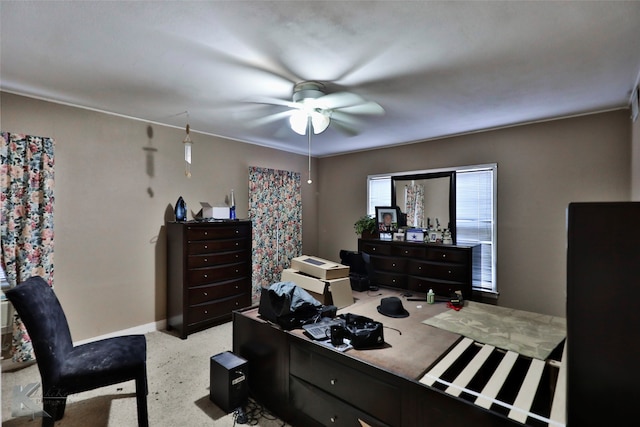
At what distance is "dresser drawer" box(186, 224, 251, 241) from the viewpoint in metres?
3.53

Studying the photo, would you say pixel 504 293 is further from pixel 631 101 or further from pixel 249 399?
pixel 249 399

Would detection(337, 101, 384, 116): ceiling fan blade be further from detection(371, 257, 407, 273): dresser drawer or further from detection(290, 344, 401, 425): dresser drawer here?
detection(290, 344, 401, 425): dresser drawer

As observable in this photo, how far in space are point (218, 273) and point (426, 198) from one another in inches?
116

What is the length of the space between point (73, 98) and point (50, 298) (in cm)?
187

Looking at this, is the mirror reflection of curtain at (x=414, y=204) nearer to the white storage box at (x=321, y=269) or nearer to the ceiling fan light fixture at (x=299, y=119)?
the white storage box at (x=321, y=269)

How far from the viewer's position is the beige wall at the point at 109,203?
3037 mm

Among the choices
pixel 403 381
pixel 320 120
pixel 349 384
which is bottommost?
pixel 349 384

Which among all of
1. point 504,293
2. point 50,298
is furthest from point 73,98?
point 504,293

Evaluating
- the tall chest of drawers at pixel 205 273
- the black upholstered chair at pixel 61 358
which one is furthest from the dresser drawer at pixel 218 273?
the black upholstered chair at pixel 61 358

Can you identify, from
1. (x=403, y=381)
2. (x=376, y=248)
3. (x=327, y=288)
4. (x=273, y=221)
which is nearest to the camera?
(x=403, y=381)

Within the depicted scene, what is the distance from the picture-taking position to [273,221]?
4.98m

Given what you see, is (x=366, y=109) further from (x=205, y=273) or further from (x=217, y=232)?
(x=205, y=273)

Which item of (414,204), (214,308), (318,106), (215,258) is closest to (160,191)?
(215,258)

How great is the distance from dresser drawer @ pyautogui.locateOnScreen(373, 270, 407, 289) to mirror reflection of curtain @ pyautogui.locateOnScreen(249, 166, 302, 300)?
5.34 feet
